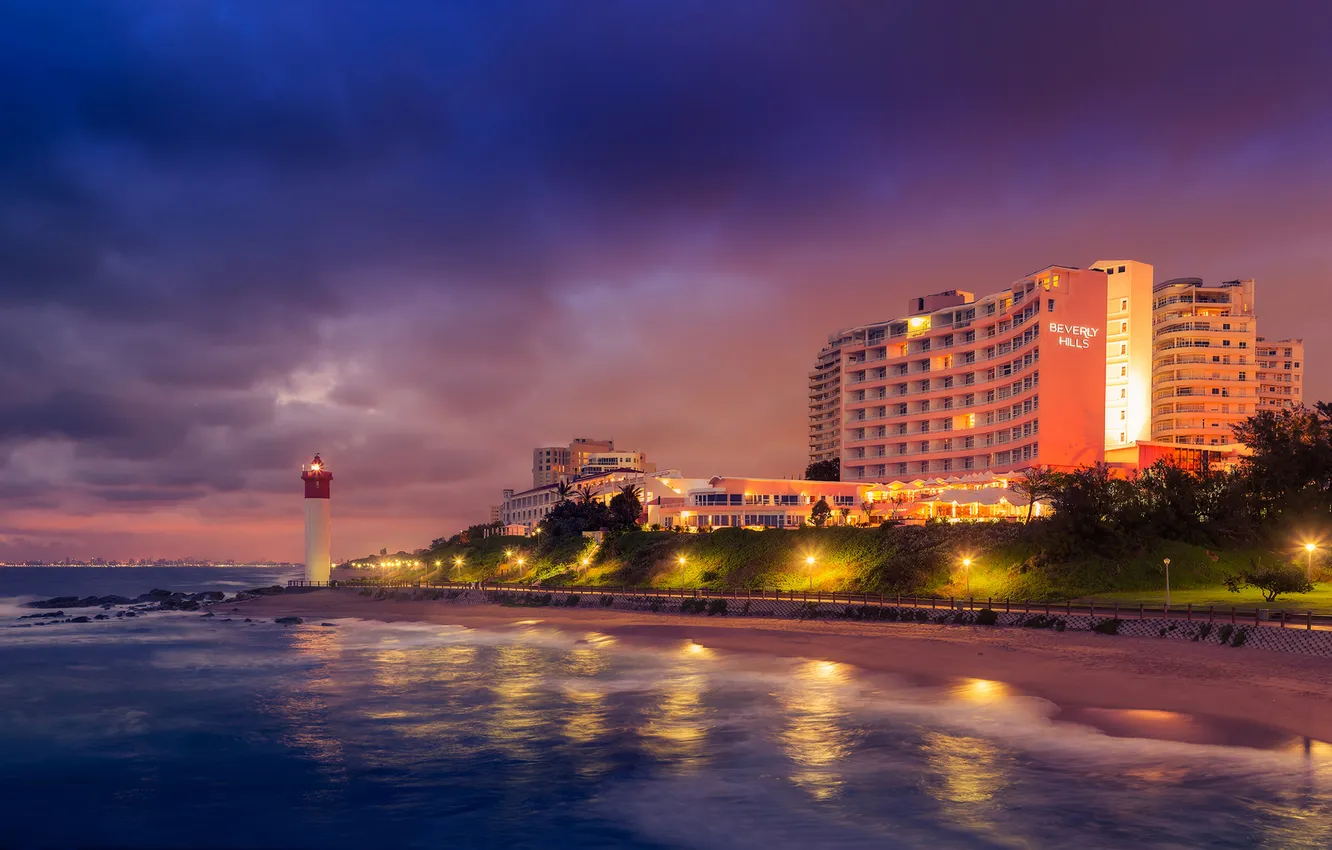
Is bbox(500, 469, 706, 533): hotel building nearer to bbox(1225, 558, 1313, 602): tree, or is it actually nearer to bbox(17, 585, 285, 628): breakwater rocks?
bbox(17, 585, 285, 628): breakwater rocks

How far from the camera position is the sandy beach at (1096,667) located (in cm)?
2773

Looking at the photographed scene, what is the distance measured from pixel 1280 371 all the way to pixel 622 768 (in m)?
179

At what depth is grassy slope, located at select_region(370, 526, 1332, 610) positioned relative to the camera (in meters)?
55.1

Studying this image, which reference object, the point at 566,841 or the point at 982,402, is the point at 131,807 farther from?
the point at 982,402

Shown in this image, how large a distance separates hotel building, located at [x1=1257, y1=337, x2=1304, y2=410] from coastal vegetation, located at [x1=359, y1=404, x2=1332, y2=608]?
105 metres

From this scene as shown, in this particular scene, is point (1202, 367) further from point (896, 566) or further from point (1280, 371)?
point (896, 566)

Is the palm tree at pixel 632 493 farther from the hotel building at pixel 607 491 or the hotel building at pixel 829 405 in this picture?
the hotel building at pixel 829 405

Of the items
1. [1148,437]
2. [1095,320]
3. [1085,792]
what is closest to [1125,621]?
[1085,792]

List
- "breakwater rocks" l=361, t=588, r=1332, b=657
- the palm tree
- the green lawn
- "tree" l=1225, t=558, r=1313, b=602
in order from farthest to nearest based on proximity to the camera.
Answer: the palm tree, "tree" l=1225, t=558, r=1313, b=602, the green lawn, "breakwater rocks" l=361, t=588, r=1332, b=657

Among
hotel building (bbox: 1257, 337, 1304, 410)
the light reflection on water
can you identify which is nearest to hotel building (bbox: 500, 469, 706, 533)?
the light reflection on water

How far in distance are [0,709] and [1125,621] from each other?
2046 inches

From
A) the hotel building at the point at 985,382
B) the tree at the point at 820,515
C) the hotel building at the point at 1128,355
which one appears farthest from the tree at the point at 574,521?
the hotel building at the point at 1128,355

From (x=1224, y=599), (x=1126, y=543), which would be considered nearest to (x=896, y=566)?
(x=1126, y=543)

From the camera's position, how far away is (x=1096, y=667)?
1462 inches
